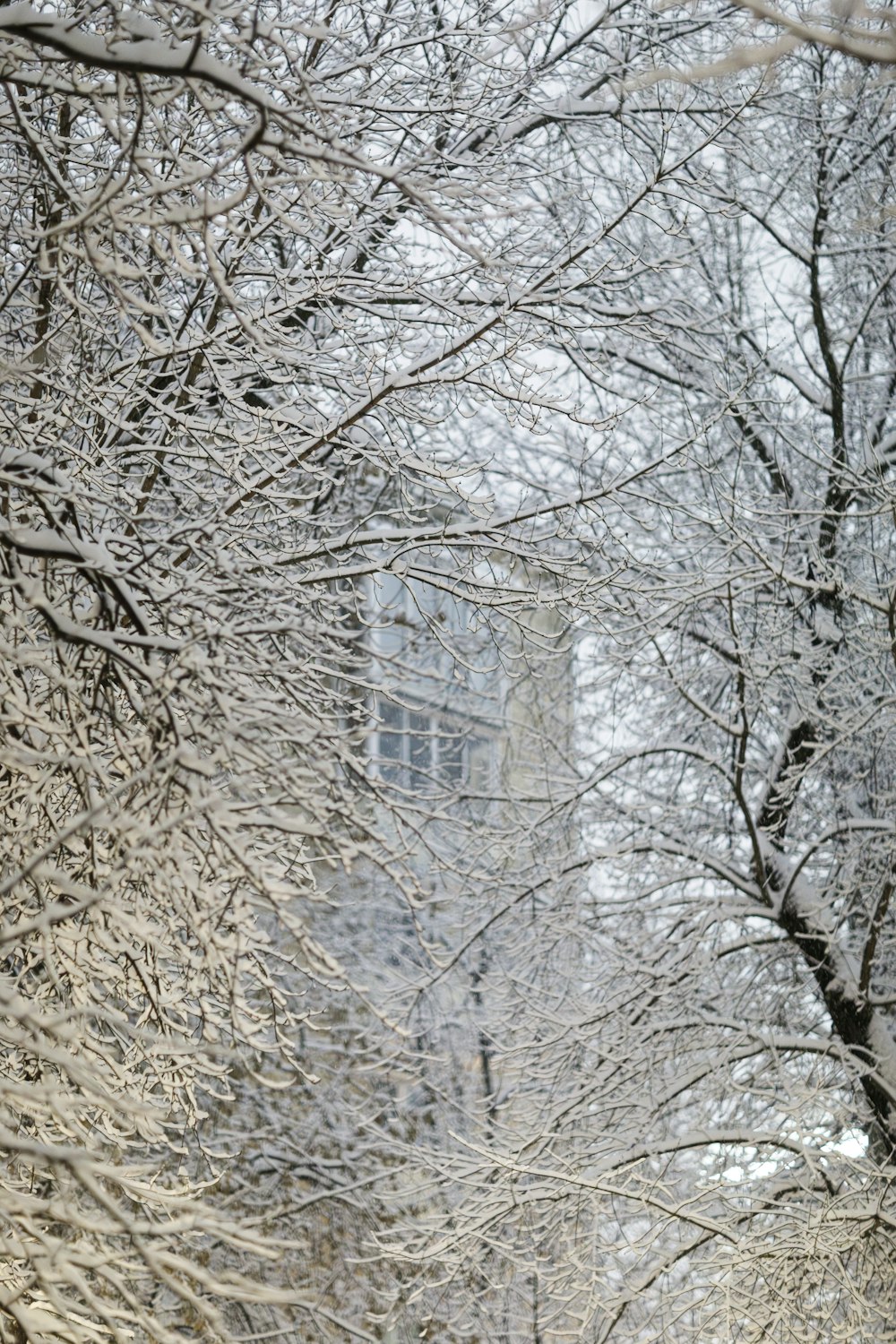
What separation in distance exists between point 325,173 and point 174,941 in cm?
211

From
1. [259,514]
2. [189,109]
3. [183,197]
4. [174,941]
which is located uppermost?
[189,109]

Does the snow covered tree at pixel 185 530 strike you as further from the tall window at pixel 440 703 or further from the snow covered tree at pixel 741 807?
the tall window at pixel 440 703

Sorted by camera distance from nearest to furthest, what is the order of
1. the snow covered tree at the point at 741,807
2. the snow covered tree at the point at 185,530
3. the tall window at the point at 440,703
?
the snow covered tree at the point at 185,530
the snow covered tree at the point at 741,807
the tall window at the point at 440,703

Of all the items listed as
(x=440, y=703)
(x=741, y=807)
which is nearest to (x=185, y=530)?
(x=741, y=807)

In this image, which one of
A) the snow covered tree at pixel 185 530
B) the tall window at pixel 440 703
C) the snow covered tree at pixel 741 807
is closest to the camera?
the snow covered tree at pixel 185 530

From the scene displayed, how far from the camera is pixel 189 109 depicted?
515 centimetres

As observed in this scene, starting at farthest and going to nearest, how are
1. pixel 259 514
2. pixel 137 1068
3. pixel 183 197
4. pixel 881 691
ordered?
pixel 881 691, pixel 137 1068, pixel 259 514, pixel 183 197

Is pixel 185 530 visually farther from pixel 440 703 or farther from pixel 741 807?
pixel 440 703

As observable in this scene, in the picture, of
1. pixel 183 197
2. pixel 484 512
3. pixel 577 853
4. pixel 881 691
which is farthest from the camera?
pixel 577 853

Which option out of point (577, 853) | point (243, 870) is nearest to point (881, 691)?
point (577, 853)

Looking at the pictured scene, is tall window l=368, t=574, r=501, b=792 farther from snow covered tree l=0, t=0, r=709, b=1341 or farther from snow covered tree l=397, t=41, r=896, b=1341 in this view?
snow covered tree l=0, t=0, r=709, b=1341

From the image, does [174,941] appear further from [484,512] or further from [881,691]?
[881,691]

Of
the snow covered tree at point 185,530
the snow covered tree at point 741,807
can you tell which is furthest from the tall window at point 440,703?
the snow covered tree at point 185,530

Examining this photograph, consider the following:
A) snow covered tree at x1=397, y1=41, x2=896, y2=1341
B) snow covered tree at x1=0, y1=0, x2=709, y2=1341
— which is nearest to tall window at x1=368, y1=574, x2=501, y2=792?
snow covered tree at x1=397, y1=41, x2=896, y2=1341
